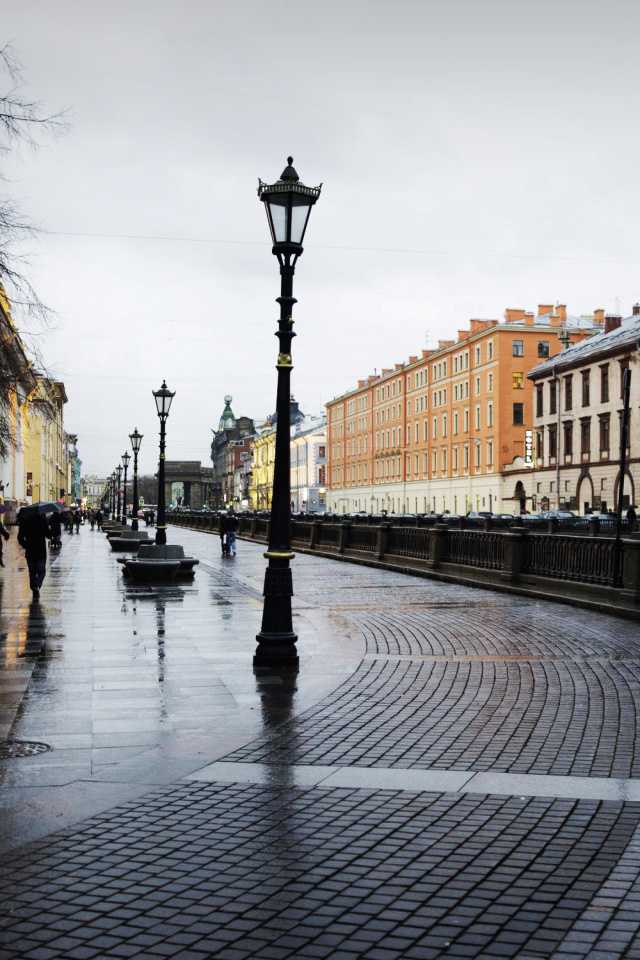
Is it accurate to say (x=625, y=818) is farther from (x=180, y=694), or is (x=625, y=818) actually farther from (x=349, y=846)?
(x=180, y=694)

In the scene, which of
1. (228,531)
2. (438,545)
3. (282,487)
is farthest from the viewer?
(228,531)

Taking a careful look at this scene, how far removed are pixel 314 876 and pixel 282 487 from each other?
6.05 m

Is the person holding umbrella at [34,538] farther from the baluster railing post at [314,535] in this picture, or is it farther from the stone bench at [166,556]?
the baluster railing post at [314,535]

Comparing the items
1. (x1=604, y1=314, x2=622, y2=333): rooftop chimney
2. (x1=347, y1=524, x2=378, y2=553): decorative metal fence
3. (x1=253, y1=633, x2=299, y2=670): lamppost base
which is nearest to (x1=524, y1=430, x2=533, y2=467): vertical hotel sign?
(x1=604, y1=314, x2=622, y2=333): rooftop chimney

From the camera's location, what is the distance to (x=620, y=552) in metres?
16.3

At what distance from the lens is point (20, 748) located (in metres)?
6.73

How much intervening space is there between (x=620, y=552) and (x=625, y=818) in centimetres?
1155

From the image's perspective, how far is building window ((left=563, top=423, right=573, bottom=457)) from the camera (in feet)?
218

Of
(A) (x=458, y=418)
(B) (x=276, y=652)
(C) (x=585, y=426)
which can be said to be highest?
(A) (x=458, y=418)

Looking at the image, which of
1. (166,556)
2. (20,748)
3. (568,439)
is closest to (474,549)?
(166,556)

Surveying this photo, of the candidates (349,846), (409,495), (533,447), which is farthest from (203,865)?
(409,495)

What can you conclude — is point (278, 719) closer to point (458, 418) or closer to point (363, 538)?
point (363, 538)

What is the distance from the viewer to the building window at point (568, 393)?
219 ft

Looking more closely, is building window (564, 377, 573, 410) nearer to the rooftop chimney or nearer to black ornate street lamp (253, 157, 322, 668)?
the rooftop chimney
